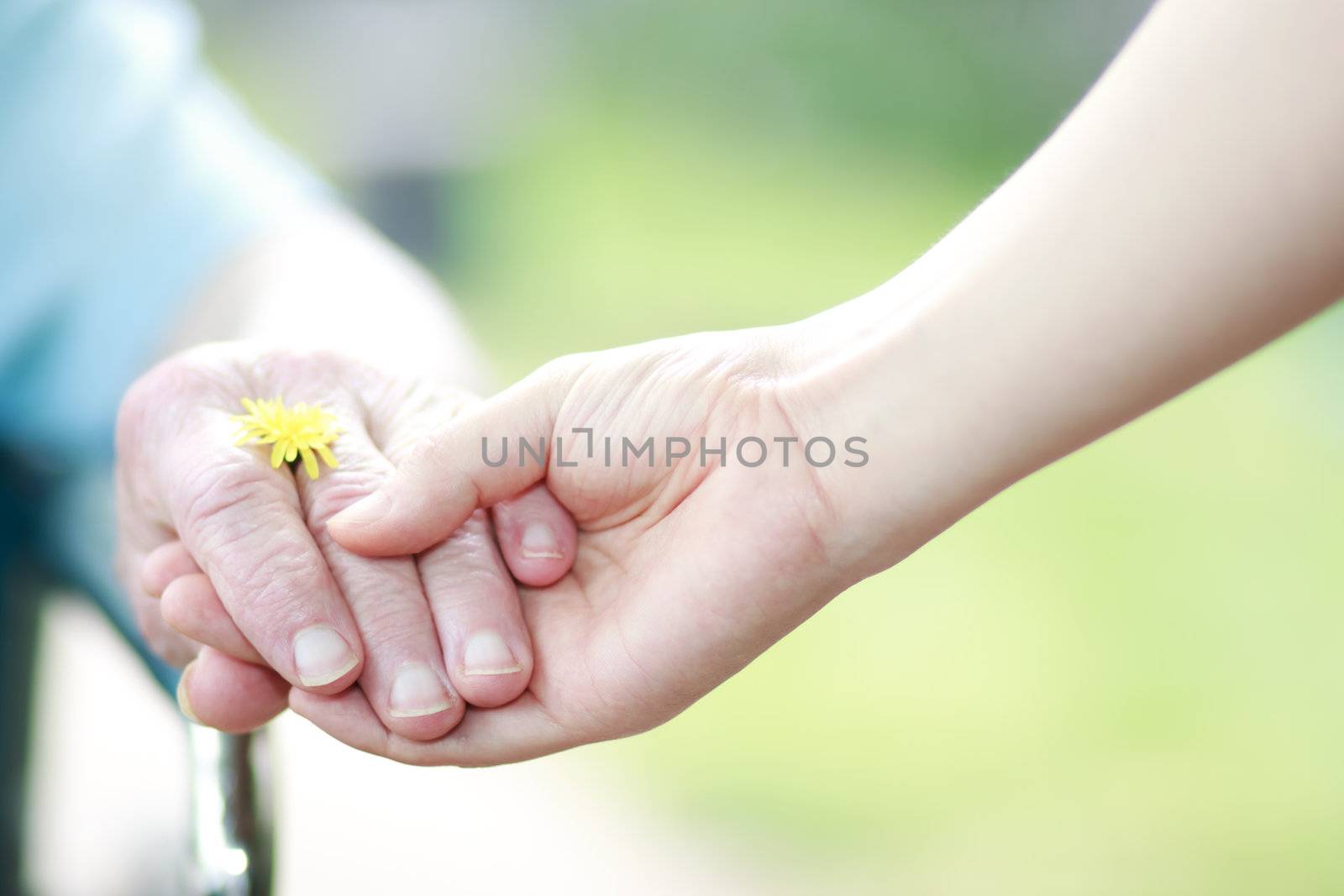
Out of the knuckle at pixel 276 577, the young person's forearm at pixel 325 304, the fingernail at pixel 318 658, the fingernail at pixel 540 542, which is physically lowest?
the fingernail at pixel 318 658

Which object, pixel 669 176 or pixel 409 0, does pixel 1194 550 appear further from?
pixel 409 0

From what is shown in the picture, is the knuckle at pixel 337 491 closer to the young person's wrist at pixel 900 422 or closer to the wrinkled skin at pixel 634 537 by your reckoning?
the wrinkled skin at pixel 634 537

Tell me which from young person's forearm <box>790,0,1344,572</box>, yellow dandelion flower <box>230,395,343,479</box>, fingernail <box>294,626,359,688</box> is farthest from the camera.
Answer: yellow dandelion flower <box>230,395,343,479</box>

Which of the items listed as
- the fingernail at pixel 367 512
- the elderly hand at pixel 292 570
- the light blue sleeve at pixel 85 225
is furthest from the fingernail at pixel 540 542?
the light blue sleeve at pixel 85 225

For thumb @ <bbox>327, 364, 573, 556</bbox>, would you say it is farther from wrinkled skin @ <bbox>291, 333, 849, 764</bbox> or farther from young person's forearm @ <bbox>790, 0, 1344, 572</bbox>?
young person's forearm @ <bbox>790, 0, 1344, 572</bbox>

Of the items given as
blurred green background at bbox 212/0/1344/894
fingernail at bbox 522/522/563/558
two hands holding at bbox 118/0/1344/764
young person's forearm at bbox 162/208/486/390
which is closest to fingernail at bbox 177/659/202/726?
two hands holding at bbox 118/0/1344/764

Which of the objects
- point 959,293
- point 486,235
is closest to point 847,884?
point 959,293
